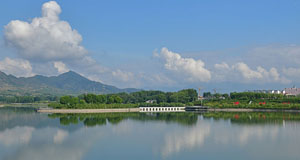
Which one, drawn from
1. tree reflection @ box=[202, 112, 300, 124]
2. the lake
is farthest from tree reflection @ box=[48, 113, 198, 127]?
the lake

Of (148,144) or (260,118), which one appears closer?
(148,144)

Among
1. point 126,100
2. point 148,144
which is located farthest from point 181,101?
point 148,144

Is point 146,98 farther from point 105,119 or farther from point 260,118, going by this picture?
point 260,118

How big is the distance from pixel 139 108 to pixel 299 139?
5410 cm

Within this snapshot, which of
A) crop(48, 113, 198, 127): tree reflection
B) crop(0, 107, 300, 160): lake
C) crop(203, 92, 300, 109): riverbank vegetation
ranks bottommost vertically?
crop(0, 107, 300, 160): lake

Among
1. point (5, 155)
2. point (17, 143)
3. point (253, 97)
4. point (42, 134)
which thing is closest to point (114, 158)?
point (5, 155)

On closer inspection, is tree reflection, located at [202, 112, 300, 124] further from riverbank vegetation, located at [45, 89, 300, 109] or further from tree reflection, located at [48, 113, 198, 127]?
riverbank vegetation, located at [45, 89, 300, 109]

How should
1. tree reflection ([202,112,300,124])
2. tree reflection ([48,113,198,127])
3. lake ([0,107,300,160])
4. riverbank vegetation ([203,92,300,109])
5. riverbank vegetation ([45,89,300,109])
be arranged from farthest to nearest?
riverbank vegetation ([203,92,300,109])
riverbank vegetation ([45,89,300,109])
tree reflection ([202,112,300,124])
tree reflection ([48,113,198,127])
lake ([0,107,300,160])

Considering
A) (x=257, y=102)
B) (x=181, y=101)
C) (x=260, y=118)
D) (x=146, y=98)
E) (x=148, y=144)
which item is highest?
(x=146, y=98)

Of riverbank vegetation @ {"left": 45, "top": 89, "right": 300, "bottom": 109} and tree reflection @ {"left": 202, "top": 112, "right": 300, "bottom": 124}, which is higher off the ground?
riverbank vegetation @ {"left": 45, "top": 89, "right": 300, "bottom": 109}

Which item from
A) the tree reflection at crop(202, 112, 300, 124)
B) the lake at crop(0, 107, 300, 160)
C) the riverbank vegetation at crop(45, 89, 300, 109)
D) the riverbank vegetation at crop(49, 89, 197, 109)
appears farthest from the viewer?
the riverbank vegetation at crop(45, 89, 300, 109)

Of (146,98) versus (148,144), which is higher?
(146,98)

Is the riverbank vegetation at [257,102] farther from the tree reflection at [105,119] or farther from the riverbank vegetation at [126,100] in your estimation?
the tree reflection at [105,119]

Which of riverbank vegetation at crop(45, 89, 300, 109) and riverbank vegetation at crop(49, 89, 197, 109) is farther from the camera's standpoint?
riverbank vegetation at crop(45, 89, 300, 109)
